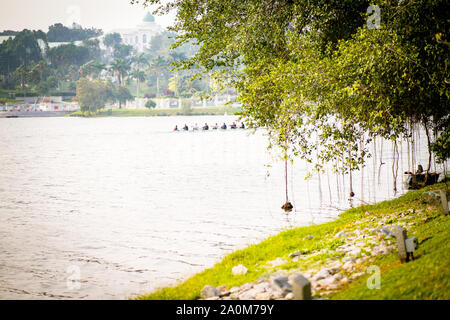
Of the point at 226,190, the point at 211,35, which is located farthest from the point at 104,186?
the point at 211,35

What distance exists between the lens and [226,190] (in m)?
35.3

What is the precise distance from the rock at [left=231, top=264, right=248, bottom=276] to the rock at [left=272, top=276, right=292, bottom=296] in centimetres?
331

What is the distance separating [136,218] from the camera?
87.4 ft

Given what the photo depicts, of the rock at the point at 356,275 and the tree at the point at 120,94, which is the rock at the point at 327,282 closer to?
the rock at the point at 356,275

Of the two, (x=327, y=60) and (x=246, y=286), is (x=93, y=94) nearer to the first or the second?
(x=327, y=60)

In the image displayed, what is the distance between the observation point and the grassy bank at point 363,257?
957 centimetres

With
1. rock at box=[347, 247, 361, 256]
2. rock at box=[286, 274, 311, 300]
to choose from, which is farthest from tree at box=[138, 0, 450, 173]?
rock at box=[286, 274, 311, 300]

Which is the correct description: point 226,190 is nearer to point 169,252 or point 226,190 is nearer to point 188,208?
point 188,208

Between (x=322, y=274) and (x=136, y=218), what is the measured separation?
1647 centimetres

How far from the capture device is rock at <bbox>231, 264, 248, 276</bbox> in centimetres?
1404

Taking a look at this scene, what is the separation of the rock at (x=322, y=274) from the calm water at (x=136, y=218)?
5.55 meters
